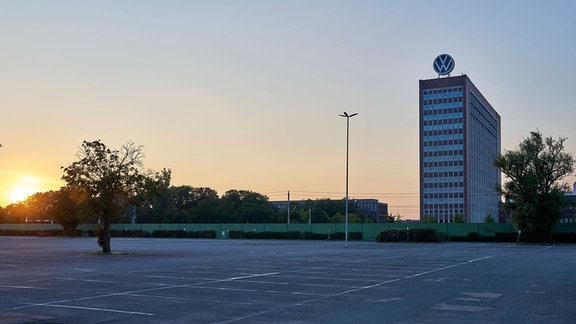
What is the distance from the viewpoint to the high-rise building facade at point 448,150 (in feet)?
567

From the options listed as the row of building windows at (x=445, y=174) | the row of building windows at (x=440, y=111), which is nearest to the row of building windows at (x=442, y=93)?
the row of building windows at (x=440, y=111)

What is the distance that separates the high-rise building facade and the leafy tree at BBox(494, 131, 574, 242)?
103 m

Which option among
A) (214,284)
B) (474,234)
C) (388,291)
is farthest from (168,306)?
(474,234)

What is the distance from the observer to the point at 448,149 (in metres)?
174

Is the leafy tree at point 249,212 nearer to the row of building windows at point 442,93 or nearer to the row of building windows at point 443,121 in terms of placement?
the row of building windows at point 443,121

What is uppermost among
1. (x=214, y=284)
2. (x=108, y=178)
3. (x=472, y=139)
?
(x=472, y=139)

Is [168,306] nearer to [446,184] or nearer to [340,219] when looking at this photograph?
[340,219]

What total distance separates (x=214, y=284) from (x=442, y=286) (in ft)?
23.1

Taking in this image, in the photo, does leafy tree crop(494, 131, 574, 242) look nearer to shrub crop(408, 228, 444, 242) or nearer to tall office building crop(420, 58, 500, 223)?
shrub crop(408, 228, 444, 242)

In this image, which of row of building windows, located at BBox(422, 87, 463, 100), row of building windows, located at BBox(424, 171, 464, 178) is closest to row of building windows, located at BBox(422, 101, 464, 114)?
row of building windows, located at BBox(422, 87, 463, 100)

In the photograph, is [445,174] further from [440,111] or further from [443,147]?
[440,111]

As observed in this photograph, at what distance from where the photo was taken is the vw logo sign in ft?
545

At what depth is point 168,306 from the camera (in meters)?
13.7

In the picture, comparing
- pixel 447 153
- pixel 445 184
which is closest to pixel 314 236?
pixel 447 153
